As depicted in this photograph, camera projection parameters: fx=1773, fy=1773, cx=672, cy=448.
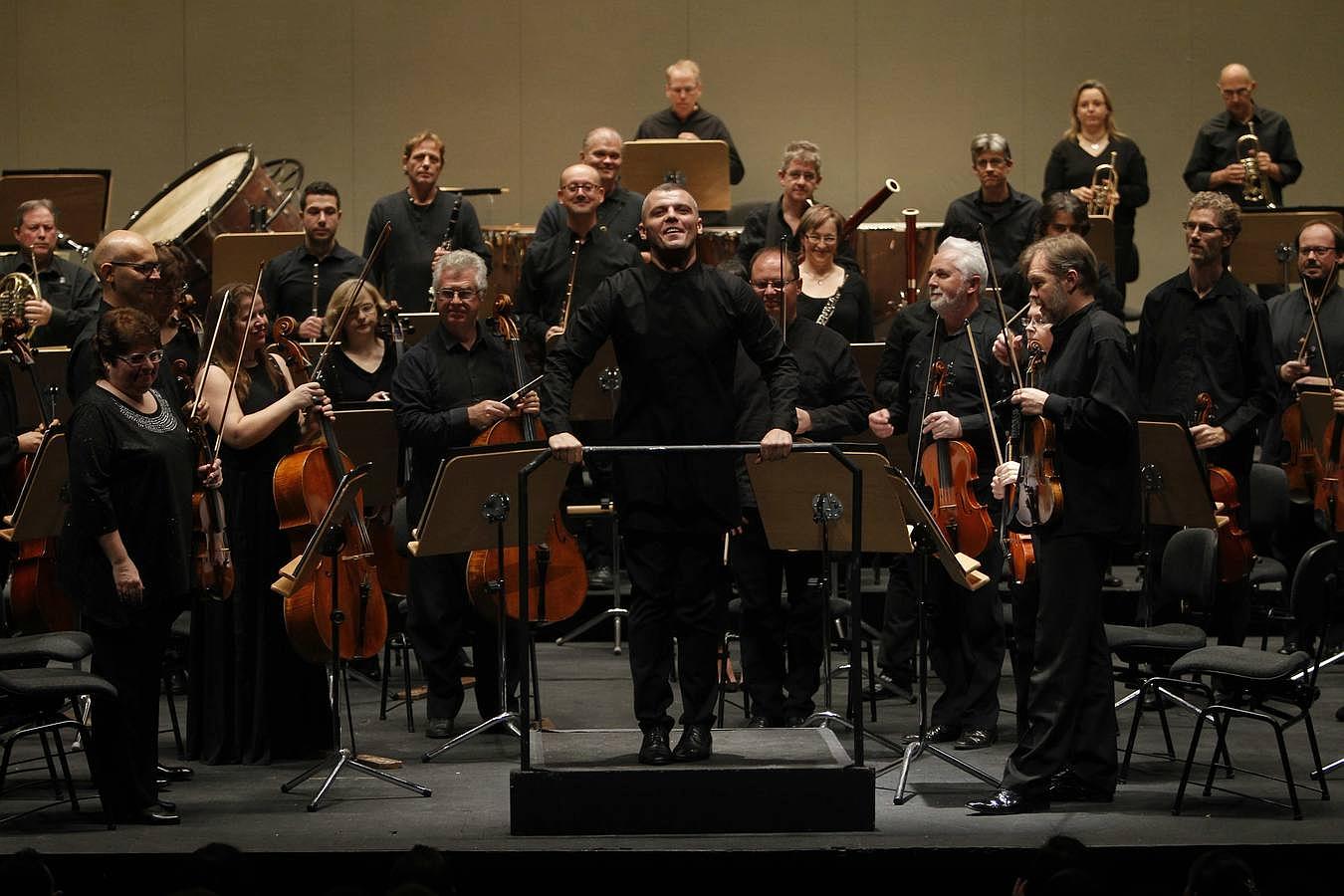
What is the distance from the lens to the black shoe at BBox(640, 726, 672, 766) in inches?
185

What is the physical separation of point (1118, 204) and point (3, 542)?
5513 millimetres

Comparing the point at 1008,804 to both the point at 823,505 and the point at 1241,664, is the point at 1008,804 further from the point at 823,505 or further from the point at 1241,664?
the point at 823,505

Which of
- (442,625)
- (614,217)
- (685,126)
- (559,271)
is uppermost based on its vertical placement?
Result: (685,126)

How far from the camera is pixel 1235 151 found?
29.8 ft

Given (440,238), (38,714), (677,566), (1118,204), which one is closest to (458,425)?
(677,566)

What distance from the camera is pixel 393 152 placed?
37.0ft

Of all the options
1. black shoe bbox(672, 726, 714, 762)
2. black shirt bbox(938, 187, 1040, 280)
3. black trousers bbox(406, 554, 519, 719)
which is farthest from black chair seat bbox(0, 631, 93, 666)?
black shirt bbox(938, 187, 1040, 280)

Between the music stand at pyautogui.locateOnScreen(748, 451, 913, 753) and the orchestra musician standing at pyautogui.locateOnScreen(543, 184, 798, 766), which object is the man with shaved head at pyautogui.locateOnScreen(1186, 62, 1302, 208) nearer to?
the music stand at pyautogui.locateOnScreen(748, 451, 913, 753)

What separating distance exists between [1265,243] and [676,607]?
4390mm

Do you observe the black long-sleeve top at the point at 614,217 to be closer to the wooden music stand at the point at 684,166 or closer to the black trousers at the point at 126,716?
the wooden music stand at the point at 684,166

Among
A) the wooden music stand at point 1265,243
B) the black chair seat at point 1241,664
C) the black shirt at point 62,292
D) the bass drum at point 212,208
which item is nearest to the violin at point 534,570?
the black chair seat at point 1241,664

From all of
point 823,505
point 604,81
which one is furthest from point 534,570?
point 604,81

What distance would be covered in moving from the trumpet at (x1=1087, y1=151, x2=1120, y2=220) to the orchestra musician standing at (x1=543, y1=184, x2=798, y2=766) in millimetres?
4344

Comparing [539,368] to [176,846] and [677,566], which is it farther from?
[176,846]
